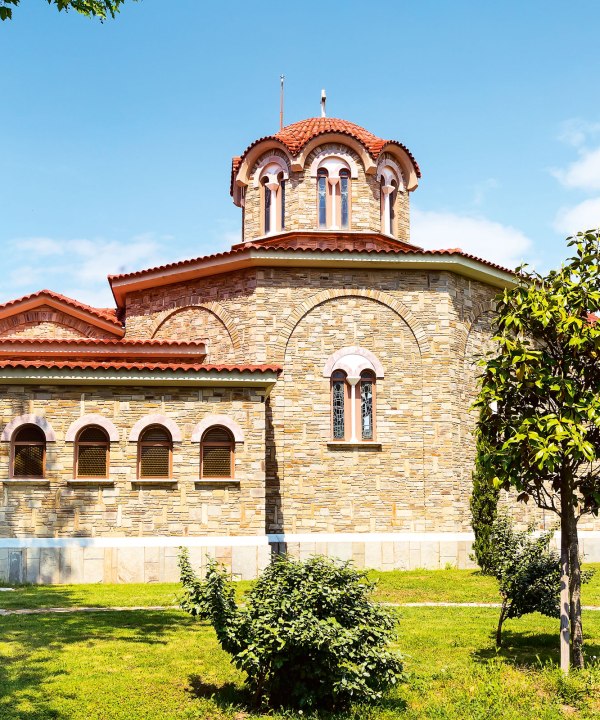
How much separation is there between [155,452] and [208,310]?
Result: 505 centimetres

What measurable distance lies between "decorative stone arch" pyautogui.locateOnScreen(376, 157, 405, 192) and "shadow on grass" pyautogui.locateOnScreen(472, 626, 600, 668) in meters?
14.7

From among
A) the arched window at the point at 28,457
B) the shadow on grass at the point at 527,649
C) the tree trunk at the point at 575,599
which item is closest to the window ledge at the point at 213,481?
the arched window at the point at 28,457

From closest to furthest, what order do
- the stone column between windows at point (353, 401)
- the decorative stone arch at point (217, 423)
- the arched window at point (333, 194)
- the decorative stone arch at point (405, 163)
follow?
the decorative stone arch at point (217, 423), the stone column between windows at point (353, 401), the arched window at point (333, 194), the decorative stone arch at point (405, 163)

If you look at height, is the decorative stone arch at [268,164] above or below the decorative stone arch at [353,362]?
above

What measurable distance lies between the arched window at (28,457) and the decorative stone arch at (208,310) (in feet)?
17.6

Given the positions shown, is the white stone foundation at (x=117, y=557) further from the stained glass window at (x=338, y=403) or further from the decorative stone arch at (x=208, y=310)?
the decorative stone arch at (x=208, y=310)

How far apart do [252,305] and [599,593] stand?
9.89 m

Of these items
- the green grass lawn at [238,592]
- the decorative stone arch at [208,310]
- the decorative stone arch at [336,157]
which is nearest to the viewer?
the green grass lawn at [238,592]

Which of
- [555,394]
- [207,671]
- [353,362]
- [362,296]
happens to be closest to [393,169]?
[362,296]

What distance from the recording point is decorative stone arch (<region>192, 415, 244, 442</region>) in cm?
1589

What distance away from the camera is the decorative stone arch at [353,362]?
1841 cm

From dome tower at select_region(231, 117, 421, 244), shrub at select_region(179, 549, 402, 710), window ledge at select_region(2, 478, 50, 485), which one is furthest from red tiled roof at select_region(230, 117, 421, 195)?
shrub at select_region(179, 549, 402, 710)

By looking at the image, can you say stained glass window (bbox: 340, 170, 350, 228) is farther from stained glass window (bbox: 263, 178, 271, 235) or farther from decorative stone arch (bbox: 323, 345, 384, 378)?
decorative stone arch (bbox: 323, 345, 384, 378)

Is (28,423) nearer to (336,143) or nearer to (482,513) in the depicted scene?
(482,513)
